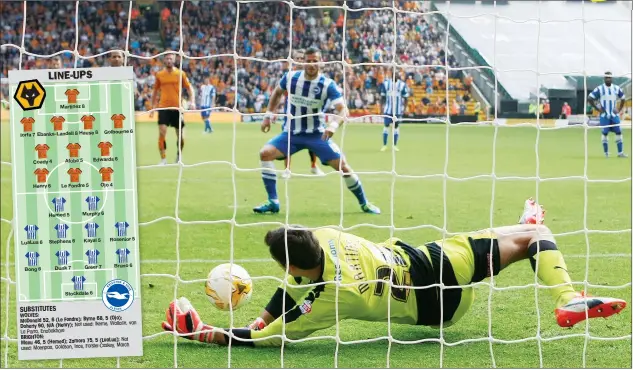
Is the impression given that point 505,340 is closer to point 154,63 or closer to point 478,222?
point 478,222

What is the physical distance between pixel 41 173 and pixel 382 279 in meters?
1.74

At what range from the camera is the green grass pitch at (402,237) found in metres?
4.30

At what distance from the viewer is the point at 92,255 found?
158 inches

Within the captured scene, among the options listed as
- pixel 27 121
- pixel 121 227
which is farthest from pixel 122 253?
pixel 27 121

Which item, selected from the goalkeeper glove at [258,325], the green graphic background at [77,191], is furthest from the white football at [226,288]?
the green graphic background at [77,191]

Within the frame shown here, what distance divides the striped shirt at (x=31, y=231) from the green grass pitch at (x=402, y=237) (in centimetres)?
63

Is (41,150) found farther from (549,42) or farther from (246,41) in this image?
(549,42)

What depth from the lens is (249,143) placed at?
19469 mm

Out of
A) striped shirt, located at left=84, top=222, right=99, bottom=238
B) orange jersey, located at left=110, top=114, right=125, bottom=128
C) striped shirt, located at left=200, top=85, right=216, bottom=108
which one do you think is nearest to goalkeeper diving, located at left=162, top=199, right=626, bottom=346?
striped shirt, located at left=84, top=222, right=99, bottom=238

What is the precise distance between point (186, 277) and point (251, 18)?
26775 millimetres

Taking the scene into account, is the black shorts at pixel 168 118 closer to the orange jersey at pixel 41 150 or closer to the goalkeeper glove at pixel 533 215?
the goalkeeper glove at pixel 533 215

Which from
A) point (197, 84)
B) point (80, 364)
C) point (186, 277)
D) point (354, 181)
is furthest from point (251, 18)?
point (80, 364)

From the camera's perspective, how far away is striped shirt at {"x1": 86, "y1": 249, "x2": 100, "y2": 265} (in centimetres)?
399

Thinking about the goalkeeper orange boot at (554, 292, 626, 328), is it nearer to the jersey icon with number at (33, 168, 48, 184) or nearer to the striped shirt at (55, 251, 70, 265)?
the striped shirt at (55, 251, 70, 265)
